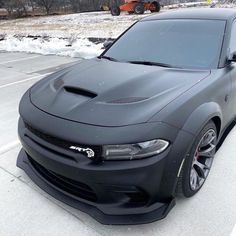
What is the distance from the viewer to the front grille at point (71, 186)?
7.09ft

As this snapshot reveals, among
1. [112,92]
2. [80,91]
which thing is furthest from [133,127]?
[80,91]

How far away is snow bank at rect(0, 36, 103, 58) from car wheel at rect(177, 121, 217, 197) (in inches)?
253

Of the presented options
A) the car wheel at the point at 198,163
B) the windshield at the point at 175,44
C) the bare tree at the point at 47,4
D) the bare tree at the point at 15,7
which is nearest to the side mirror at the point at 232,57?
the windshield at the point at 175,44

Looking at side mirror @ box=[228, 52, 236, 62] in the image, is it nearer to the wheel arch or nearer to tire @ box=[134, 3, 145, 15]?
the wheel arch

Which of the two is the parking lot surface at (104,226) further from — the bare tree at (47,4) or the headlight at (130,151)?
the bare tree at (47,4)

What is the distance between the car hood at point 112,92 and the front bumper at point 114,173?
11cm

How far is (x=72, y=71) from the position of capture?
304 centimetres

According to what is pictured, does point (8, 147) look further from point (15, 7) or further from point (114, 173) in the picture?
point (15, 7)

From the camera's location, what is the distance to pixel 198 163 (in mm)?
2531

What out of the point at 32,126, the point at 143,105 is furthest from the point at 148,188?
the point at 32,126

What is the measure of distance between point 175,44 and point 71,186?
1.83 meters

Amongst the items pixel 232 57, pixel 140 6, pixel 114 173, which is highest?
pixel 232 57

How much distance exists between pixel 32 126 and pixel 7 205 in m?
0.80

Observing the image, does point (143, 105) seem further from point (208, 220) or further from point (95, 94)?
point (208, 220)
